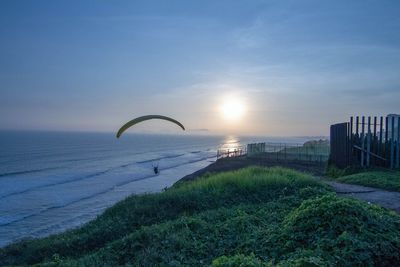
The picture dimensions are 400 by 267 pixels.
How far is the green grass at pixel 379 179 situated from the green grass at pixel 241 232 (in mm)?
2409

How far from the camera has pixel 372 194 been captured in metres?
10.4

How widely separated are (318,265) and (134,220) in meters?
6.98

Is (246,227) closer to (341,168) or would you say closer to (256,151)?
(341,168)

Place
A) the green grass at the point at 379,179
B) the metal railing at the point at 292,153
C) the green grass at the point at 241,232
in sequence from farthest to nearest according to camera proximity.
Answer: the metal railing at the point at 292,153 → the green grass at the point at 379,179 → the green grass at the point at 241,232

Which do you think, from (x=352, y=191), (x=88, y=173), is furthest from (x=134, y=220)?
(x=88, y=173)

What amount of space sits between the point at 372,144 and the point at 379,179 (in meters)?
3.36

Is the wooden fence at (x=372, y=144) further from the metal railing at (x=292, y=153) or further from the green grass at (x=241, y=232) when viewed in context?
the metal railing at (x=292, y=153)

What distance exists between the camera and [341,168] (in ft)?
51.8

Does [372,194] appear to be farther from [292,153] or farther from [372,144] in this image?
[292,153]

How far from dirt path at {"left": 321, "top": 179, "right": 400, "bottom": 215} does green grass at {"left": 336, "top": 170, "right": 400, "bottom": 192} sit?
0.41 metres

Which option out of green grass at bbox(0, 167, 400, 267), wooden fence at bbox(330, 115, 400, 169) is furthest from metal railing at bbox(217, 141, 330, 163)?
green grass at bbox(0, 167, 400, 267)

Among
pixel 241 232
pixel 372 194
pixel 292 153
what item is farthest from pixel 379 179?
pixel 292 153

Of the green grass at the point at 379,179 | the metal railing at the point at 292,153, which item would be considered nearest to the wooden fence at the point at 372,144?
the green grass at the point at 379,179

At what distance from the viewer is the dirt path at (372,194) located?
912 centimetres
